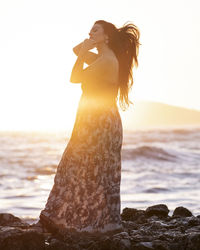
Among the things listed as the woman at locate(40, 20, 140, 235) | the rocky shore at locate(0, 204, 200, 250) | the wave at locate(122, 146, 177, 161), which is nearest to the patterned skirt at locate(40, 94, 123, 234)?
the woman at locate(40, 20, 140, 235)

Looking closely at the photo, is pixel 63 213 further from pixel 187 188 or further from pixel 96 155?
pixel 187 188

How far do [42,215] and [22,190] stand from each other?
9118 mm

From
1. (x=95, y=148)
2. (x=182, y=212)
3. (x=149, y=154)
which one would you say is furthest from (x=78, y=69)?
(x=149, y=154)

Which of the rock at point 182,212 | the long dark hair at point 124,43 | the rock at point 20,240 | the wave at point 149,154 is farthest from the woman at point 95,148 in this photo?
the wave at point 149,154

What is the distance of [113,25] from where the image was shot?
6.22 meters

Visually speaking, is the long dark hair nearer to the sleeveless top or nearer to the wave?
the sleeveless top

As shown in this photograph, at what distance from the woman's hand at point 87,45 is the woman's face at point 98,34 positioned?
0.07m

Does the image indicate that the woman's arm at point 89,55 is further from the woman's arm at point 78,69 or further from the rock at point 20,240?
the rock at point 20,240

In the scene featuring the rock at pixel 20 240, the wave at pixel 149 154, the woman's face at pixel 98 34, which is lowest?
the rock at pixel 20 240

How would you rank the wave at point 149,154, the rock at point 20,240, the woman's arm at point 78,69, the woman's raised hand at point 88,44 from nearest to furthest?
the rock at point 20,240
the woman's arm at point 78,69
the woman's raised hand at point 88,44
the wave at point 149,154

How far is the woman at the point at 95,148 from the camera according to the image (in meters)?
6.13

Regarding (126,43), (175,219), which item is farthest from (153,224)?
(126,43)

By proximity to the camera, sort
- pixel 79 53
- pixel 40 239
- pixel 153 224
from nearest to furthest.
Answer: pixel 40 239 → pixel 79 53 → pixel 153 224

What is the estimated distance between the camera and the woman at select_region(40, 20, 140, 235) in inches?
241
